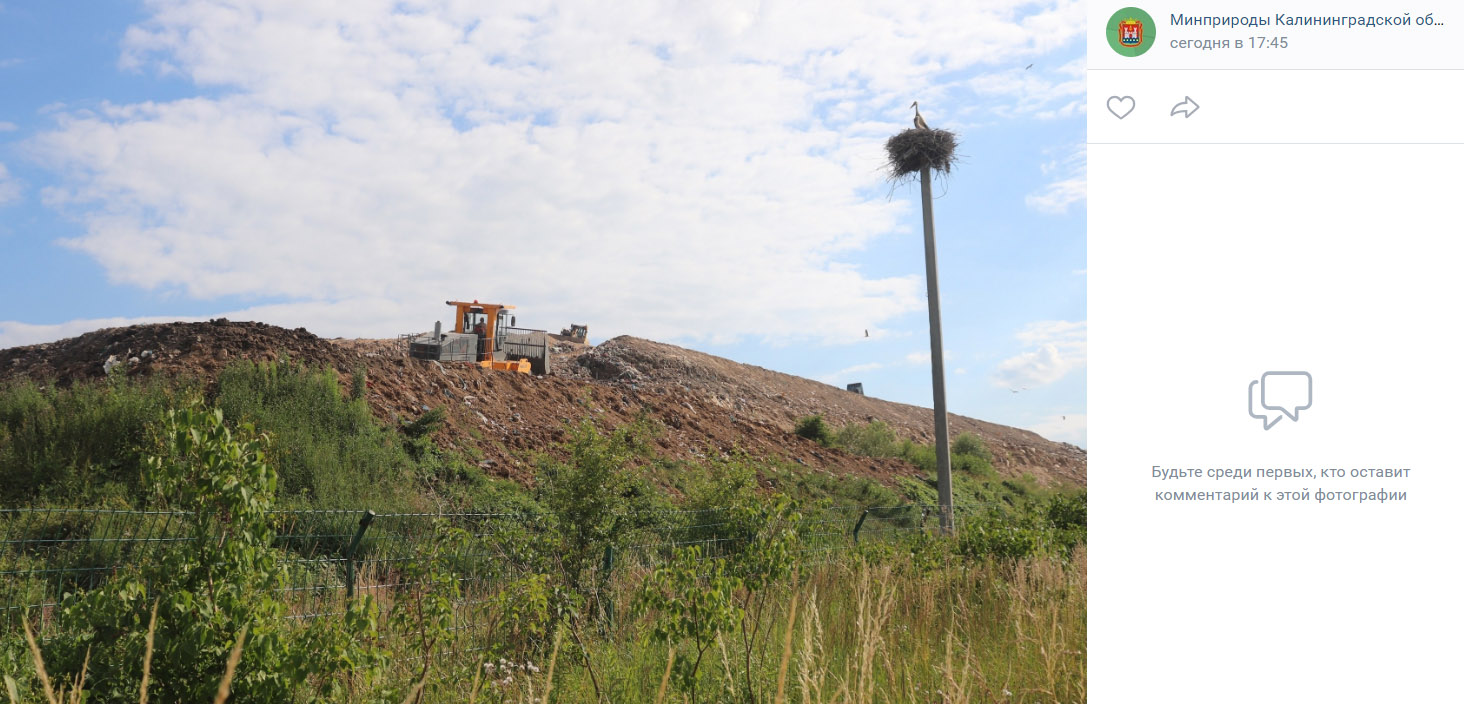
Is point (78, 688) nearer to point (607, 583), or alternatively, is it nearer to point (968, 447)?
point (607, 583)

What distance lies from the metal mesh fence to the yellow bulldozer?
12129 mm

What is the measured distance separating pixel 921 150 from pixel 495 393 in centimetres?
977

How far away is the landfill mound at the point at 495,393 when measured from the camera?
562 inches

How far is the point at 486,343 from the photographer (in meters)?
23.5

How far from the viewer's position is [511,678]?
4562mm

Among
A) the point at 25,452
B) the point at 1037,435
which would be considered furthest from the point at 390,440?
the point at 1037,435

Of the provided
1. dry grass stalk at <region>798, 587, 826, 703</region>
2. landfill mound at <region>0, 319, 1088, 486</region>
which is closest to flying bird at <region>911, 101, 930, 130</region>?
landfill mound at <region>0, 319, 1088, 486</region>

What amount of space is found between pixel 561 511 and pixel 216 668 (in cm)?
391

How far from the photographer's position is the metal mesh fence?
6.42m

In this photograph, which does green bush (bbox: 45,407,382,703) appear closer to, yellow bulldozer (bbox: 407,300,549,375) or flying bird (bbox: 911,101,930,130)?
flying bird (bbox: 911,101,930,130)

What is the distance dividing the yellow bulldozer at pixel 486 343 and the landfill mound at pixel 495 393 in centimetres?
163

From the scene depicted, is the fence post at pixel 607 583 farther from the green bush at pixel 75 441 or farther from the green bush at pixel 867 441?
the green bush at pixel 867 441
